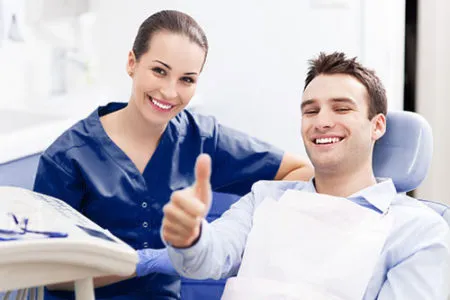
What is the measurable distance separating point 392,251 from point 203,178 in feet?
1.68

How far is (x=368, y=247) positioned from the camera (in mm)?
1430

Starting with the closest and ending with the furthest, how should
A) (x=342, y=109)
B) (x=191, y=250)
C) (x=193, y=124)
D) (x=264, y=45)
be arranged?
(x=191, y=250) → (x=342, y=109) → (x=193, y=124) → (x=264, y=45)

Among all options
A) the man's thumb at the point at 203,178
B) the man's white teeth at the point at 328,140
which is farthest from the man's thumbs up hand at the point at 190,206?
the man's white teeth at the point at 328,140

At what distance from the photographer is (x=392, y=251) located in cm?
143

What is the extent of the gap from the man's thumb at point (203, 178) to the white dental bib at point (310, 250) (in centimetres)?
40

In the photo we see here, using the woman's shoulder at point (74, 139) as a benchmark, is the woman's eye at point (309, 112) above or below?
above

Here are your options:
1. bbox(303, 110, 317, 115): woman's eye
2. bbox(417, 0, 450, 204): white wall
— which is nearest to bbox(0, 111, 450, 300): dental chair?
bbox(303, 110, 317, 115): woman's eye

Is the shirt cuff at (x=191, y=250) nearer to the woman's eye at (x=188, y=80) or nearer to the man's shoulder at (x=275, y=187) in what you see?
the man's shoulder at (x=275, y=187)

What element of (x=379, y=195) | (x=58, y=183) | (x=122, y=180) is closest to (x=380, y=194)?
(x=379, y=195)

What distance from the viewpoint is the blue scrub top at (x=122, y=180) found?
1.68m

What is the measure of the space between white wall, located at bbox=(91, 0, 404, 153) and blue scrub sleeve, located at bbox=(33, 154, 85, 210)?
98 cm

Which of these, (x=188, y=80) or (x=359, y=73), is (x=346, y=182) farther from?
(x=188, y=80)

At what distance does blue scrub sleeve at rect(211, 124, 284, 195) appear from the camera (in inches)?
73.0

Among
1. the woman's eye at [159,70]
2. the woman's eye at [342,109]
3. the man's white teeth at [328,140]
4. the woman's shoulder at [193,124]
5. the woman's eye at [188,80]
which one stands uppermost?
the woman's eye at [159,70]
